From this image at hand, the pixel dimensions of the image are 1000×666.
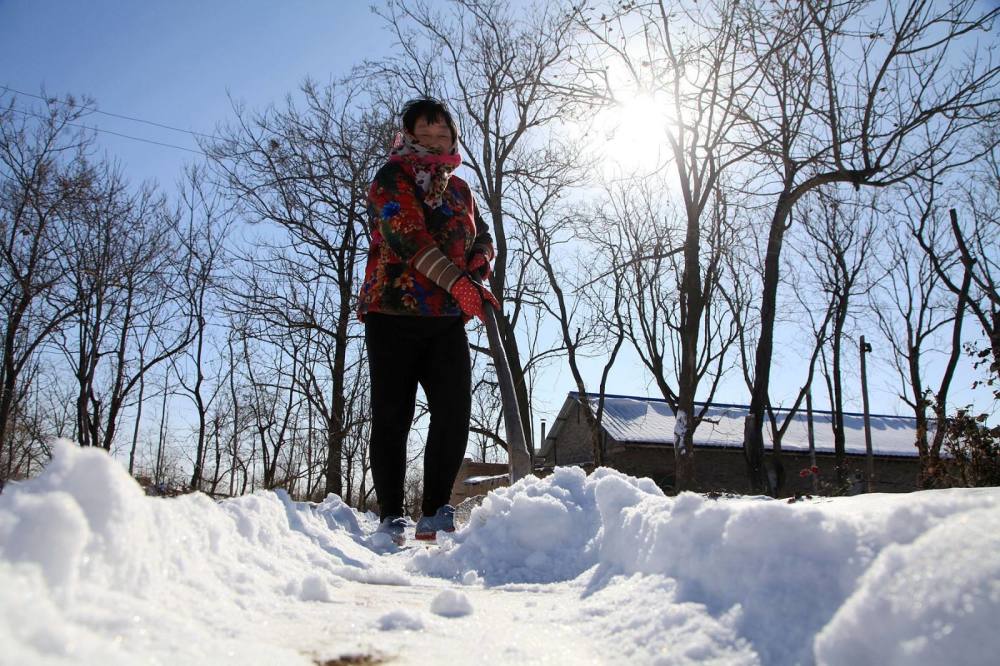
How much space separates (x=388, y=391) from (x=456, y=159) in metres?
1.18

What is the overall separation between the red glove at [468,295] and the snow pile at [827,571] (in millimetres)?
1405

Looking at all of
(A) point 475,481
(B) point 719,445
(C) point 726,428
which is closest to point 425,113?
(A) point 475,481

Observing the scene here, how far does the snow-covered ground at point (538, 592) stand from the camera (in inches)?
34.0

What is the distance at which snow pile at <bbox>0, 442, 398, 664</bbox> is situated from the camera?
0.81 metres

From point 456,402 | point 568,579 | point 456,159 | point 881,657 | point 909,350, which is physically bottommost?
point 568,579

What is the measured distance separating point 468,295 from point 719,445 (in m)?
23.7

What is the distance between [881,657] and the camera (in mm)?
887

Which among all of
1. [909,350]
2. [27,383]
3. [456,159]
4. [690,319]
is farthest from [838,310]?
[27,383]

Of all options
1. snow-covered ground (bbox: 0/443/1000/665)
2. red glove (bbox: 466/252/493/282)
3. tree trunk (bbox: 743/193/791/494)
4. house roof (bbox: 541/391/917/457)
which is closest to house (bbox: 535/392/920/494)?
house roof (bbox: 541/391/917/457)

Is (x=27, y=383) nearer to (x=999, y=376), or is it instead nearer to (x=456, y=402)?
Answer: (x=456, y=402)

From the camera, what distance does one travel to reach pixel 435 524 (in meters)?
3.00

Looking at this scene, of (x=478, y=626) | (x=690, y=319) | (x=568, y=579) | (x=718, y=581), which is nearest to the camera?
(x=718, y=581)

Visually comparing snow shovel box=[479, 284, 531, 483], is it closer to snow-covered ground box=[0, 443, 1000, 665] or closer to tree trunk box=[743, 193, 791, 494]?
snow-covered ground box=[0, 443, 1000, 665]

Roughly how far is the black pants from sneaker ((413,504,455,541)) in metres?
0.06
